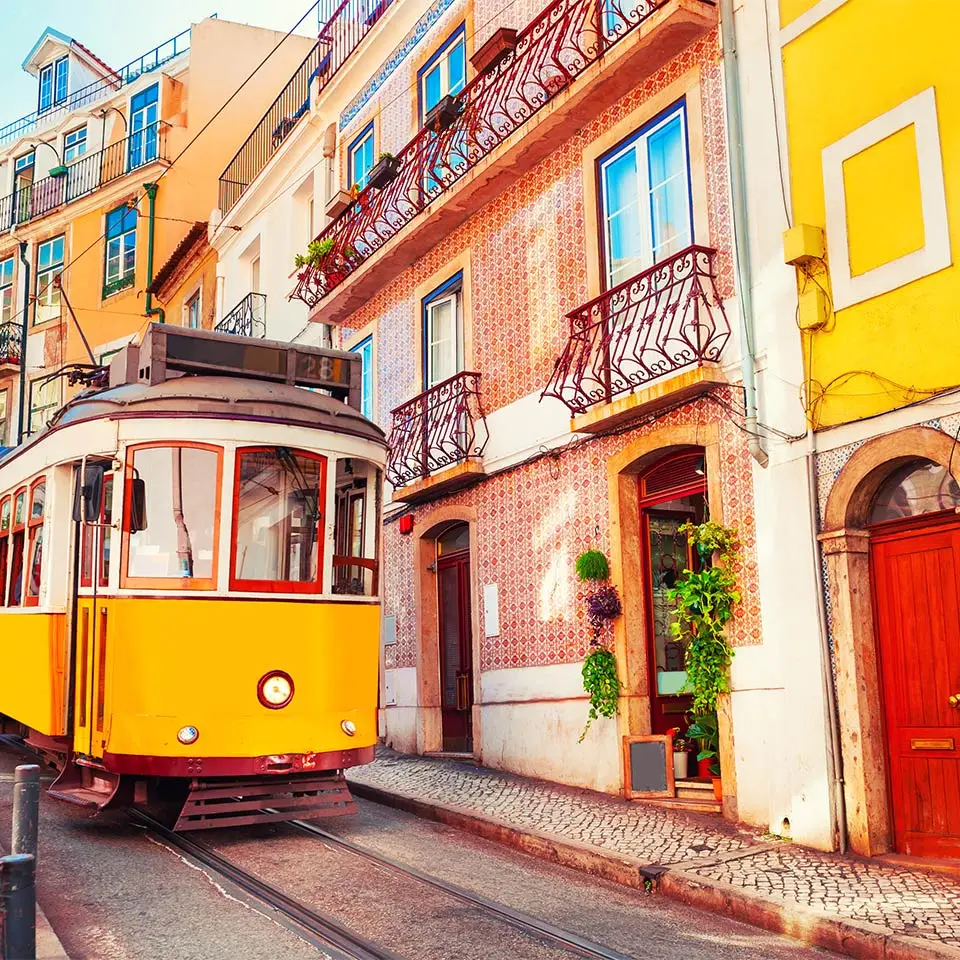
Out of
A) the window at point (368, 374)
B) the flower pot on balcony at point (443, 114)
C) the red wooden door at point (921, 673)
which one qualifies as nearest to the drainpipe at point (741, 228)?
the red wooden door at point (921, 673)

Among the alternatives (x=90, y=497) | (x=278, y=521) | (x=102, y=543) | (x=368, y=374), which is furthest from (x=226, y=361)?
(x=368, y=374)

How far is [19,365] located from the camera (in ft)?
99.5

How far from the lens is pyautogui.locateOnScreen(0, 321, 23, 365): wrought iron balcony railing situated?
99.9 feet

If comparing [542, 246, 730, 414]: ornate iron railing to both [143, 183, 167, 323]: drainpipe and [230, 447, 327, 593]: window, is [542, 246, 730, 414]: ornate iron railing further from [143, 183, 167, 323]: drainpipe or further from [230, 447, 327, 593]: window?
[143, 183, 167, 323]: drainpipe

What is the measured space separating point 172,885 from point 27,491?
13.2ft

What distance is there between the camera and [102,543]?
26.2 feet

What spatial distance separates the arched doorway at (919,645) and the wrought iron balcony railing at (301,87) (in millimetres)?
10820

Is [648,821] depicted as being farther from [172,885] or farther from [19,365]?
[19,365]

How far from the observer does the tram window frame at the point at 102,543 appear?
25.8 ft

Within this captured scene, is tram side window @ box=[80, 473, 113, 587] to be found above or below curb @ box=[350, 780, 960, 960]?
above

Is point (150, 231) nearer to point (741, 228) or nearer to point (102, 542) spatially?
point (102, 542)

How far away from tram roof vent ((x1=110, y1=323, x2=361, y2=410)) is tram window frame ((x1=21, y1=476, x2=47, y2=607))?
48.8 inches

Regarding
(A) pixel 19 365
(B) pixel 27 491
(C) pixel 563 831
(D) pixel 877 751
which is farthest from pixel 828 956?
(A) pixel 19 365

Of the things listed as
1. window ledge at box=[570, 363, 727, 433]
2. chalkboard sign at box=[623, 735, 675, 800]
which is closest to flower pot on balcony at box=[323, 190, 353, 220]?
window ledge at box=[570, 363, 727, 433]
